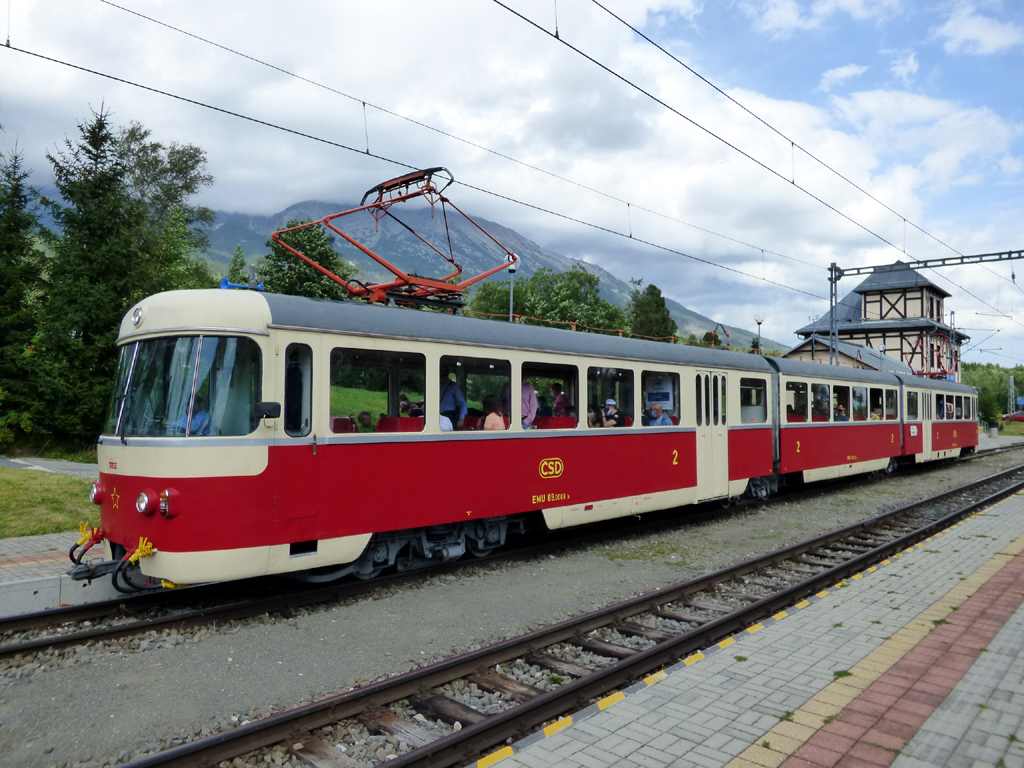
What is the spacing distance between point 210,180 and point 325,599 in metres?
43.4

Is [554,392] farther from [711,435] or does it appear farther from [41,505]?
[41,505]

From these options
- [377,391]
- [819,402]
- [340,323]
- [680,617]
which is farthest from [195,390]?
[819,402]

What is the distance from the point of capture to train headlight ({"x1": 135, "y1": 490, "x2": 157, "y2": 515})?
6363mm

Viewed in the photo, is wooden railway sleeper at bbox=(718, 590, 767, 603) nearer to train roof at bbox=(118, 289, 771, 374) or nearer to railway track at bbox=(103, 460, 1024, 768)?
railway track at bbox=(103, 460, 1024, 768)

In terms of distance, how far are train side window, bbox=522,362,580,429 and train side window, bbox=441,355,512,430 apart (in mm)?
377

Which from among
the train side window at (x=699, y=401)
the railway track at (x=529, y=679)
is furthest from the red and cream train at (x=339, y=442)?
the railway track at (x=529, y=679)

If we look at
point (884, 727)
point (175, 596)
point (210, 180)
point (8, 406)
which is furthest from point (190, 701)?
point (210, 180)

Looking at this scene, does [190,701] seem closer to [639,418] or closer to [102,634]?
[102,634]

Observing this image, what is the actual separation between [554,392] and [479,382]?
1417 mm

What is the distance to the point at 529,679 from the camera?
551 cm

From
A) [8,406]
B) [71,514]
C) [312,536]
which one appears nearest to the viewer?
Result: [312,536]

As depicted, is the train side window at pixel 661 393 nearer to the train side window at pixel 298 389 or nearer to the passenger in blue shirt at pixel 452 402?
the passenger in blue shirt at pixel 452 402

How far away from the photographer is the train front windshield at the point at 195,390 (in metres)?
6.56

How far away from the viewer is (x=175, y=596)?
7.30m
